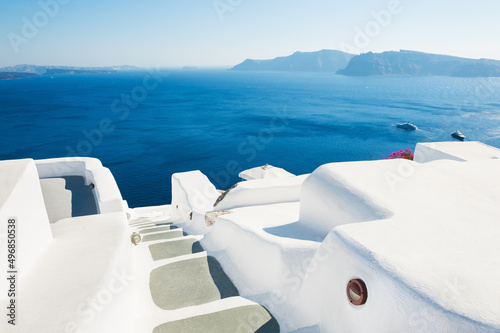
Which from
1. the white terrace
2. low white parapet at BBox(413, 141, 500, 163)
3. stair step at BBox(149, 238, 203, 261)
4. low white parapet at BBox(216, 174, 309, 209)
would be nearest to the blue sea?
low white parapet at BBox(216, 174, 309, 209)

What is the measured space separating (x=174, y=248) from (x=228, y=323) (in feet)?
14.1

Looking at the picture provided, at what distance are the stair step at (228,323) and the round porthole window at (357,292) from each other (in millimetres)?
2031

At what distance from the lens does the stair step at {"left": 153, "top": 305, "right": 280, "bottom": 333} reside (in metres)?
5.64

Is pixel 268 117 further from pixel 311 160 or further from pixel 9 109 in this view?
pixel 9 109

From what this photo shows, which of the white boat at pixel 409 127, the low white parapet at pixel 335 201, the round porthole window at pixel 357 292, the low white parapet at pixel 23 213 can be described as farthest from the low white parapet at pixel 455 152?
the white boat at pixel 409 127

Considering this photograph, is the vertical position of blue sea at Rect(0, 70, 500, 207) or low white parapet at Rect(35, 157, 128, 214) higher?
low white parapet at Rect(35, 157, 128, 214)

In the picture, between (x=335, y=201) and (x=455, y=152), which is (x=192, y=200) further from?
(x=455, y=152)

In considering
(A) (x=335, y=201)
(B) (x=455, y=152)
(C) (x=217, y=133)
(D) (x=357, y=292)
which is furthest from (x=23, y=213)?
(C) (x=217, y=133)

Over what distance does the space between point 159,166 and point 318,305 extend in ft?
141

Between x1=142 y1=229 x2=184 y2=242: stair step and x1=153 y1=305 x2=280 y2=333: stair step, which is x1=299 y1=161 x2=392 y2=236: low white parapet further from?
x1=142 y1=229 x2=184 y2=242: stair step

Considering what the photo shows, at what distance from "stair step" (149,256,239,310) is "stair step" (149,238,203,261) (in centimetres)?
84

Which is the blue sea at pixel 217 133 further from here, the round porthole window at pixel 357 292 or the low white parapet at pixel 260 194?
the round porthole window at pixel 357 292

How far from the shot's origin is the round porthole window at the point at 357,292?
438cm

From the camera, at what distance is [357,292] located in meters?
4.46
